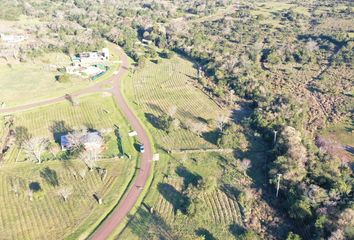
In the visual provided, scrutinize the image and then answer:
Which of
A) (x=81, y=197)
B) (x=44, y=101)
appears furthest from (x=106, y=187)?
(x=44, y=101)

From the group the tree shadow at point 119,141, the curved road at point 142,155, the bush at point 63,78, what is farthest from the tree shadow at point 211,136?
the bush at point 63,78

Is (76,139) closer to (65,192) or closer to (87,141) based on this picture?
(87,141)

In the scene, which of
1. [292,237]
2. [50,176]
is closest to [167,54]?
[50,176]

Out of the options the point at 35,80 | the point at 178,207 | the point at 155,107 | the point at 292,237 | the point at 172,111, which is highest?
the point at 292,237

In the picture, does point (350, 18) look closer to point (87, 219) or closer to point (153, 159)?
point (153, 159)

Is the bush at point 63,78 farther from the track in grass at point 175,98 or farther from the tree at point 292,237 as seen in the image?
the tree at point 292,237

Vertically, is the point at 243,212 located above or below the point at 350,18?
below

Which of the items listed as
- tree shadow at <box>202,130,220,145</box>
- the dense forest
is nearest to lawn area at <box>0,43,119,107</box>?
the dense forest
